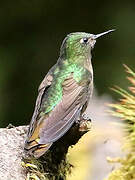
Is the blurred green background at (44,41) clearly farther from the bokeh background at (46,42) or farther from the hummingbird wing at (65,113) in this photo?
the hummingbird wing at (65,113)

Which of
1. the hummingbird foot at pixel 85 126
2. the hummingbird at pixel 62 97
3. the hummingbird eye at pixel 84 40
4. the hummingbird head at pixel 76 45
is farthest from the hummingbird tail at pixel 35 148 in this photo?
the hummingbird eye at pixel 84 40

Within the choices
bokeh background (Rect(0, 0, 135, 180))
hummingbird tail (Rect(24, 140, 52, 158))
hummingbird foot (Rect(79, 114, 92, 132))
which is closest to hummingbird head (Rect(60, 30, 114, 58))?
Result: hummingbird foot (Rect(79, 114, 92, 132))

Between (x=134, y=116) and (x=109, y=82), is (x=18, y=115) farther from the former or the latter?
(x=134, y=116)

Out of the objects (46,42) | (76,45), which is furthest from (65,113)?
(46,42)

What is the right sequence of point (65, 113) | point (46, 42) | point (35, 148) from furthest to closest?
point (46, 42), point (65, 113), point (35, 148)

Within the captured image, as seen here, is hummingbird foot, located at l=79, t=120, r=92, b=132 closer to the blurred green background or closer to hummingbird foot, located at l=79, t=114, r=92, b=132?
hummingbird foot, located at l=79, t=114, r=92, b=132

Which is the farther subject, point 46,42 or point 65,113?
point 46,42

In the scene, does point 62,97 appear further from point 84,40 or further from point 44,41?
point 44,41
